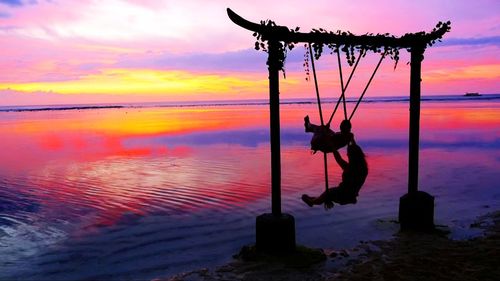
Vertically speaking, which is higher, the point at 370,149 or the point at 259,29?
the point at 259,29

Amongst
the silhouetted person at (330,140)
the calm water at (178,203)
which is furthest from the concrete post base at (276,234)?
the silhouetted person at (330,140)

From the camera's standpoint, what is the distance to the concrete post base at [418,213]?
28.1 ft

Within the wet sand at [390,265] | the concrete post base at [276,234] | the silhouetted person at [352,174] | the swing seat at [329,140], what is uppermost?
the swing seat at [329,140]

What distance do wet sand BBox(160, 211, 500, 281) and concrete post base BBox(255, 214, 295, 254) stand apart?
233 millimetres

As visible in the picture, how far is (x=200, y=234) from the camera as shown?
8.65m

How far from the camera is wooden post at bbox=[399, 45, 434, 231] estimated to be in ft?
28.1

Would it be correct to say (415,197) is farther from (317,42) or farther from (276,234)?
(317,42)

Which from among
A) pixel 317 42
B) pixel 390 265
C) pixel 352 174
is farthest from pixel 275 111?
pixel 390 265

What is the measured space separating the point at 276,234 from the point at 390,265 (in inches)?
71.2

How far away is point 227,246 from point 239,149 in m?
13.8

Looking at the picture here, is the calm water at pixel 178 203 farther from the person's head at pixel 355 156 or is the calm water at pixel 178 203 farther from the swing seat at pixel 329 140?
the swing seat at pixel 329 140

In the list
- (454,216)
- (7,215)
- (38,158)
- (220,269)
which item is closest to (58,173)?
(38,158)

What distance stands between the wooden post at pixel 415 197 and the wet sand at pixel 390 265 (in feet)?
2.33

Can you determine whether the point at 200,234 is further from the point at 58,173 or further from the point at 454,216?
the point at 58,173
